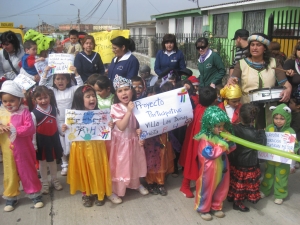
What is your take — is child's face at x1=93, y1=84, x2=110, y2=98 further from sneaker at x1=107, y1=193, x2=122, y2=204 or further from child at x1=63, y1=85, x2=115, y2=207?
sneaker at x1=107, y1=193, x2=122, y2=204

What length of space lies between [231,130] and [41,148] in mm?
2278

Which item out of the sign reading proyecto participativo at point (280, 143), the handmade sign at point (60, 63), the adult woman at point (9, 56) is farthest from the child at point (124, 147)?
the adult woman at point (9, 56)

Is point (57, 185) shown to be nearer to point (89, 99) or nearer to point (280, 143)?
point (89, 99)

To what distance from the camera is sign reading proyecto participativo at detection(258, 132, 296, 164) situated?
127 inches

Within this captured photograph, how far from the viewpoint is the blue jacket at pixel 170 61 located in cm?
496

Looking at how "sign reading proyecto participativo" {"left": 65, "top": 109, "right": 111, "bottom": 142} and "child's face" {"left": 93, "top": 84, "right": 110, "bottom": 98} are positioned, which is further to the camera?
"child's face" {"left": 93, "top": 84, "right": 110, "bottom": 98}

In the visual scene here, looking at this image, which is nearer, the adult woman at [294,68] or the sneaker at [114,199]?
the sneaker at [114,199]

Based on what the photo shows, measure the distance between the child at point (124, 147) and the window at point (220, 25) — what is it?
14.5 m

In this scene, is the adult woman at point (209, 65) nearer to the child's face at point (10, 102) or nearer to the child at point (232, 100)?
the child at point (232, 100)

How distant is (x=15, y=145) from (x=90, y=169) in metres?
0.86

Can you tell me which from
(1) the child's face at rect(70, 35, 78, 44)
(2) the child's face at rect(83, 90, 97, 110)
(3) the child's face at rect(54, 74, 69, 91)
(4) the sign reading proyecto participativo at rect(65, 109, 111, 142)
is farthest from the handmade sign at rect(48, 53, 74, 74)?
(1) the child's face at rect(70, 35, 78, 44)

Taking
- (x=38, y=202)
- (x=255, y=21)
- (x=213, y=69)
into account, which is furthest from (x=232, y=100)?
(x=255, y=21)

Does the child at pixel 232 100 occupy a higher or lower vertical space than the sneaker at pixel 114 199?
higher

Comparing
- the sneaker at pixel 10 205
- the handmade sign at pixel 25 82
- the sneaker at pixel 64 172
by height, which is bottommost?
the sneaker at pixel 10 205
